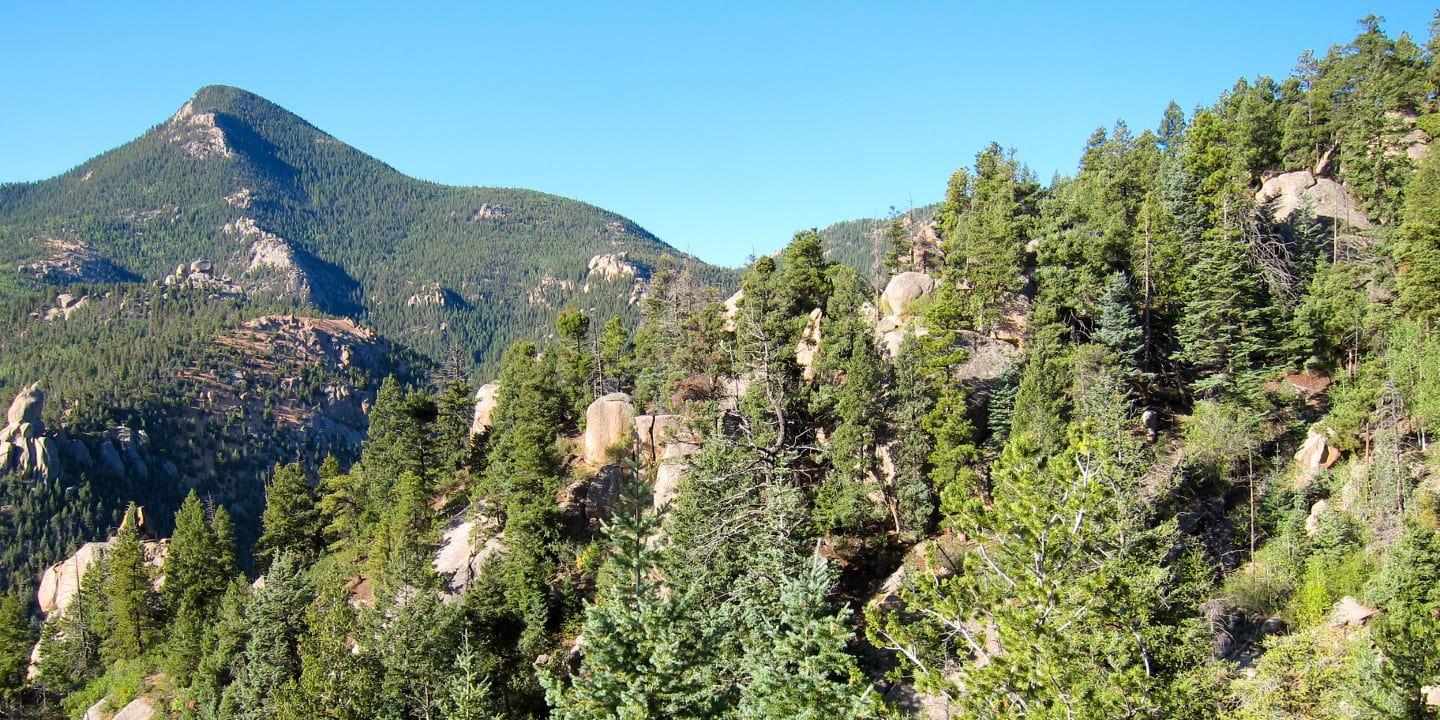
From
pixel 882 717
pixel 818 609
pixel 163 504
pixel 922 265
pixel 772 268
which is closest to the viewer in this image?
pixel 882 717

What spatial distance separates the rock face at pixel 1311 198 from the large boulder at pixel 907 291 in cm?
2252

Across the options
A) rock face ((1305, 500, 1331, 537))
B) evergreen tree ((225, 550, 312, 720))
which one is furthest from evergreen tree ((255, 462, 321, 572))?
rock face ((1305, 500, 1331, 537))

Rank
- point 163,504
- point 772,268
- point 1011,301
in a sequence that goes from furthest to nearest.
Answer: point 163,504, point 772,268, point 1011,301

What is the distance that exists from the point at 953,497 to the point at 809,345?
24.3m

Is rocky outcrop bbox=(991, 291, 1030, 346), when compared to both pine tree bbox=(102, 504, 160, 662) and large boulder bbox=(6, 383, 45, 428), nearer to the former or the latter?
pine tree bbox=(102, 504, 160, 662)

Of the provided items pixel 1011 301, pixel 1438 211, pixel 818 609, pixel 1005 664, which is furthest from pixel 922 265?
pixel 1005 664

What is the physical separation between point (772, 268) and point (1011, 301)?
1581 cm

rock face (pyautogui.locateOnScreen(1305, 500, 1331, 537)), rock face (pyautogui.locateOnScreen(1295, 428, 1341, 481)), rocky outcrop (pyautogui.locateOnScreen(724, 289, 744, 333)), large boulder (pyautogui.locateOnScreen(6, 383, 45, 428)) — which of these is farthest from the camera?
large boulder (pyautogui.locateOnScreen(6, 383, 45, 428))

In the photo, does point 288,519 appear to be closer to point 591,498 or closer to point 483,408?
point 483,408

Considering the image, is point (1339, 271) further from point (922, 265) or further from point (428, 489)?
point (428, 489)

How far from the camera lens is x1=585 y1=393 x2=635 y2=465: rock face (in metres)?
47.1

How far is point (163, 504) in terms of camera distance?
6457 inches

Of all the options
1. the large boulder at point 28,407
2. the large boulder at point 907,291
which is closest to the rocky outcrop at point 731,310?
the large boulder at point 907,291

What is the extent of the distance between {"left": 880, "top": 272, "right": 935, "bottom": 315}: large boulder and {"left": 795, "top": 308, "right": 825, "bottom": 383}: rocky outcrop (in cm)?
589
